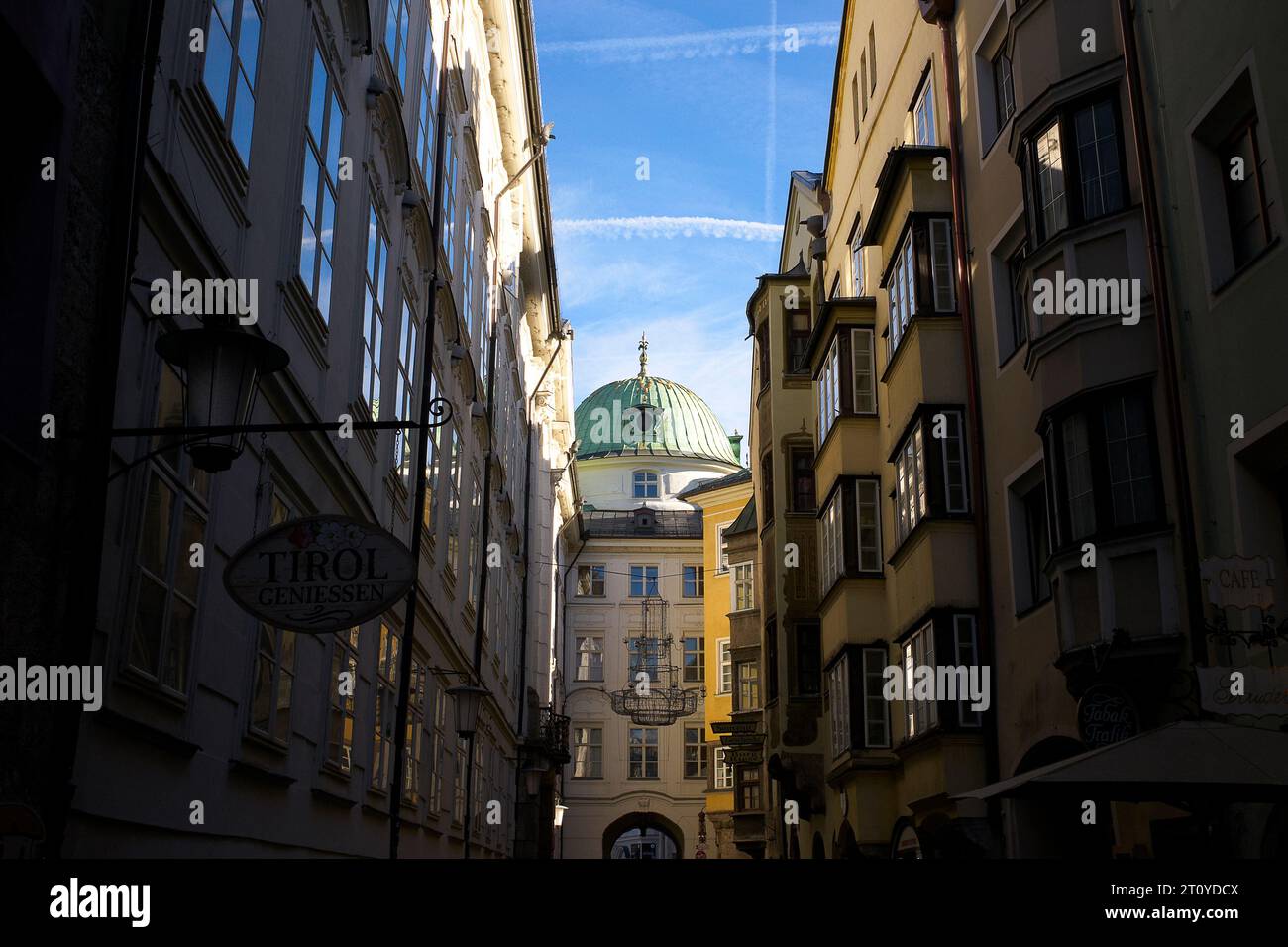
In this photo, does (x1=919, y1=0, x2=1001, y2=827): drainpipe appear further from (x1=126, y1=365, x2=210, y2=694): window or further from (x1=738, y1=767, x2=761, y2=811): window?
(x1=738, y1=767, x2=761, y2=811): window

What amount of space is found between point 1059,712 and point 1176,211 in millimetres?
5300

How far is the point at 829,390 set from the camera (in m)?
25.2

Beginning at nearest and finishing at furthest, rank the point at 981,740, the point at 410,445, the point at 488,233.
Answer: the point at 981,740
the point at 410,445
the point at 488,233

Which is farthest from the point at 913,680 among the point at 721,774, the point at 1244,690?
the point at 721,774

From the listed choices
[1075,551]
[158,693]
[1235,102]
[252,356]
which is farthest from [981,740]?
[252,356]

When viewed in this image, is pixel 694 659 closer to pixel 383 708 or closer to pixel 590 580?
pixel 590 580

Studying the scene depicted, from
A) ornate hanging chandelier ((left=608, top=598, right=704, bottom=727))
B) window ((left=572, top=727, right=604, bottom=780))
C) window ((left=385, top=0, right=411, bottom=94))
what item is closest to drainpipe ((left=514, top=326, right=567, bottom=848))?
ornate hanging chandelier ((left=608, top=598, right=704, bottom=727))

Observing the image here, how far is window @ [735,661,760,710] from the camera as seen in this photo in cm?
4147

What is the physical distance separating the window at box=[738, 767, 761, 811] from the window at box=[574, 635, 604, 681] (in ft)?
78.9

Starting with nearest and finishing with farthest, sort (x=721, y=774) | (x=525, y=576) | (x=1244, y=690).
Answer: (x=1244, y=690), (x=525, y=576), (x=721, y=774)

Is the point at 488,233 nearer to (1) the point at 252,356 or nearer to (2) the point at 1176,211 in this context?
(2) the point at 1176,211

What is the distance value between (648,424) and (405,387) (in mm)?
61554

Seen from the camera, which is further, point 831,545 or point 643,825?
point 643,825

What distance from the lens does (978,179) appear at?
18.2 m
